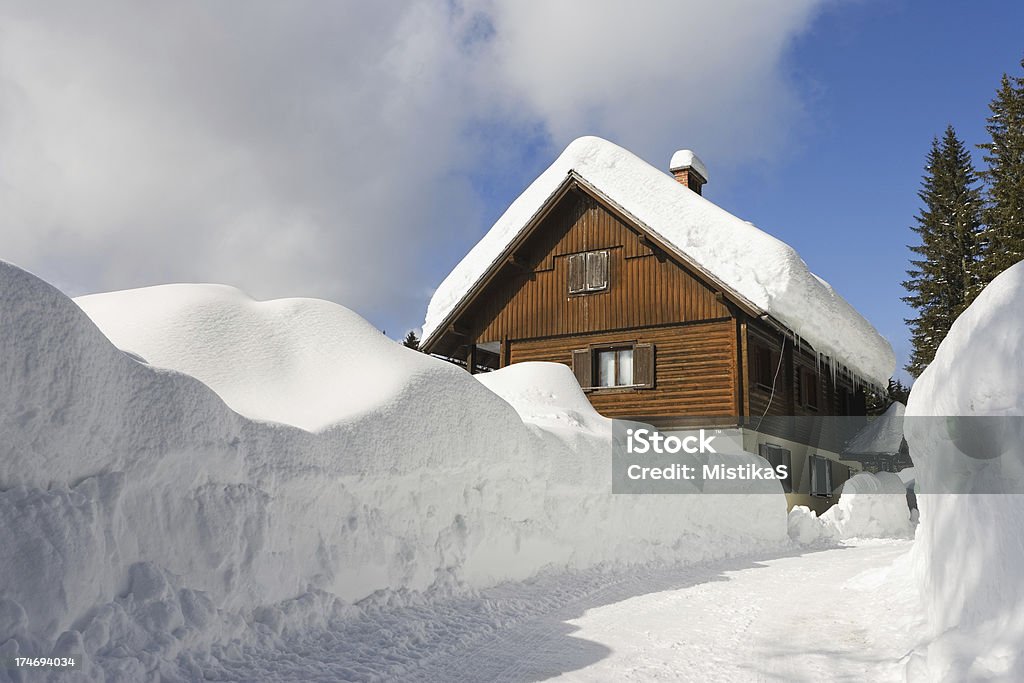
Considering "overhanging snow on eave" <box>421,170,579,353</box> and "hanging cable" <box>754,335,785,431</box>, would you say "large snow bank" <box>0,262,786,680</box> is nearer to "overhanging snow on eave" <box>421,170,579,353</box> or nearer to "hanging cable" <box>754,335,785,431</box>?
"hanging cable" <box>754,335,785,431</box>

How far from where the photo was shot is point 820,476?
2262 cm

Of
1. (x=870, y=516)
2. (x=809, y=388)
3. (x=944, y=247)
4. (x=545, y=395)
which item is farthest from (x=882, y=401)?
(x=545, y=395)

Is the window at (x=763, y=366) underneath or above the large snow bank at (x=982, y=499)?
above

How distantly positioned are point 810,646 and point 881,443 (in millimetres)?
18003

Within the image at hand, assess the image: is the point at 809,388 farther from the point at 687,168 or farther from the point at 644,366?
the point at 687,168

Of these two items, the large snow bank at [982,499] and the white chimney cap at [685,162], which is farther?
the white chimney cap at [685,162]

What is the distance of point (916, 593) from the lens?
21.2ft

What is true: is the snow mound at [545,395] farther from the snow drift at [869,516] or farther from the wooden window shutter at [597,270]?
the snow drift at [869,516]

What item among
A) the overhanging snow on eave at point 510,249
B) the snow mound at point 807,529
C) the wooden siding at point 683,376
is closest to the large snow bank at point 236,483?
the snow mound at point 807,529

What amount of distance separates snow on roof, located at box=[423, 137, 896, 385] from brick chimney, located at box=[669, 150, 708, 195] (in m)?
2.38

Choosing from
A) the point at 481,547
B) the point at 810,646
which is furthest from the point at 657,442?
the point at 810,646

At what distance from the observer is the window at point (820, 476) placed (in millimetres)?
21812

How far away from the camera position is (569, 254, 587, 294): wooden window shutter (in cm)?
1934

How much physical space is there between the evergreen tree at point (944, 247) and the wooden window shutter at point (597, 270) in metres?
13.7
